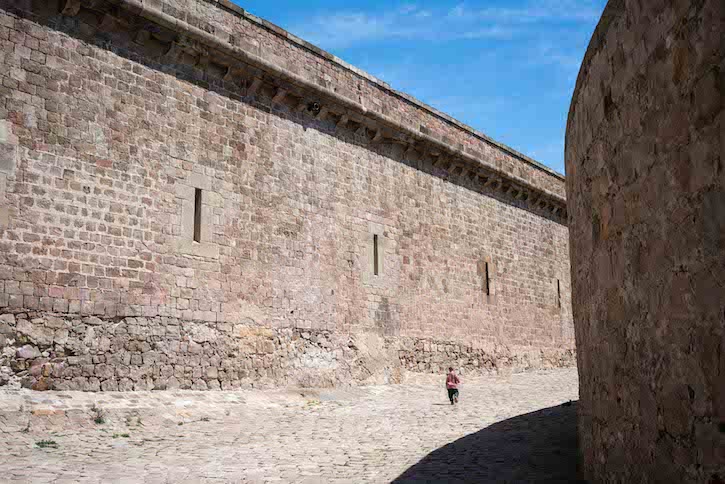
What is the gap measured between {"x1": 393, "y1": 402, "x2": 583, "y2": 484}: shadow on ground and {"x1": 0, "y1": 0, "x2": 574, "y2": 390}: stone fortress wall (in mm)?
4331

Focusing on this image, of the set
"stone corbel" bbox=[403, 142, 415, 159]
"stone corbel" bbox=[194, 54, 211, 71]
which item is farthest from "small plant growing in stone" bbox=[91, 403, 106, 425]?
"stone corbel" bbox=[403, 142, 415, 159]

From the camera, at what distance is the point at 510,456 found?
6504 mm

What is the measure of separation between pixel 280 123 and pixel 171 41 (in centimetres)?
237

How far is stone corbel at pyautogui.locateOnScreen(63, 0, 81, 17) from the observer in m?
9.16

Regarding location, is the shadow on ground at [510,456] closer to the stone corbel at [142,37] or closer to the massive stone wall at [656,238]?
the massive stone wall at [656,238]

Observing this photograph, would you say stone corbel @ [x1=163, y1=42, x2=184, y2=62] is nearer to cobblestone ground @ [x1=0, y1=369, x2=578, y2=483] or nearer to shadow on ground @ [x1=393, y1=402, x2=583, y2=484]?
cobblestone ground @ [x1=0, y1=369, x2=578, y2=483]

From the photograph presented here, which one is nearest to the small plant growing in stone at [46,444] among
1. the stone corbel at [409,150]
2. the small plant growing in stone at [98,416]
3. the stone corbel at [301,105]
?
the small plant growing in stone at [98,416]

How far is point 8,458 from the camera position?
6.53 m

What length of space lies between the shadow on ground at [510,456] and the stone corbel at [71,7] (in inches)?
274

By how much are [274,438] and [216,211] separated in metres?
3.93

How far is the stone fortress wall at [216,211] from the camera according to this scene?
8.70 meters

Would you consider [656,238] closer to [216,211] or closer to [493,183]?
[216,211]

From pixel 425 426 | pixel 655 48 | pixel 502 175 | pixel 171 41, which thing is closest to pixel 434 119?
pixel 502 175

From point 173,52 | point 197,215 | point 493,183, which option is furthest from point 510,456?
point 493,183
